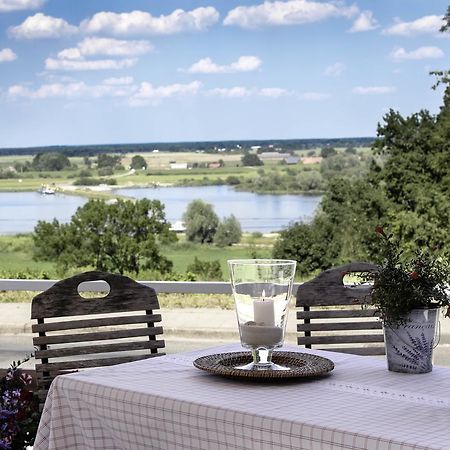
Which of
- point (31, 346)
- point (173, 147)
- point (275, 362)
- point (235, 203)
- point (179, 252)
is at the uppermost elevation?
point (173, 147)

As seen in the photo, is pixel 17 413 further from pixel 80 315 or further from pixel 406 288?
pixel 406 288

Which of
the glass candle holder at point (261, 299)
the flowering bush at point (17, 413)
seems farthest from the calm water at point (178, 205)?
the glass candle holder at point (261, 299)

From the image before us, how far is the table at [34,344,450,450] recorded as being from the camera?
1606 millimetres

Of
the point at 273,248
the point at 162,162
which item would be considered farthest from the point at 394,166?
the point at 162,162

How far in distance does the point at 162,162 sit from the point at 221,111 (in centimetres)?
426

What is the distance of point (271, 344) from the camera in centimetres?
194

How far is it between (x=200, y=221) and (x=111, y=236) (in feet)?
3.68

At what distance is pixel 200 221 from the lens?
12.6 m

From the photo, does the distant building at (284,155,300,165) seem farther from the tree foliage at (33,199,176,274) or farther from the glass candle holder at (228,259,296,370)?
the glass candle holder at (228,259,296,370)

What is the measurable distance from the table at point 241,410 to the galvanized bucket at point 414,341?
23 mm

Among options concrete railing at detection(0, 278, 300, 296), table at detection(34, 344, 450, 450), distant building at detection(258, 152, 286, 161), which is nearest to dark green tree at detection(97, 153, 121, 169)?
distant building at detection(258, 152, 286, 161)

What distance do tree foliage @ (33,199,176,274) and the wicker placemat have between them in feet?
32.6

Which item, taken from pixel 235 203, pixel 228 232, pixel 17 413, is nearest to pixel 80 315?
pixel 17 413

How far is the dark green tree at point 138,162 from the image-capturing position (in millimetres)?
11206
